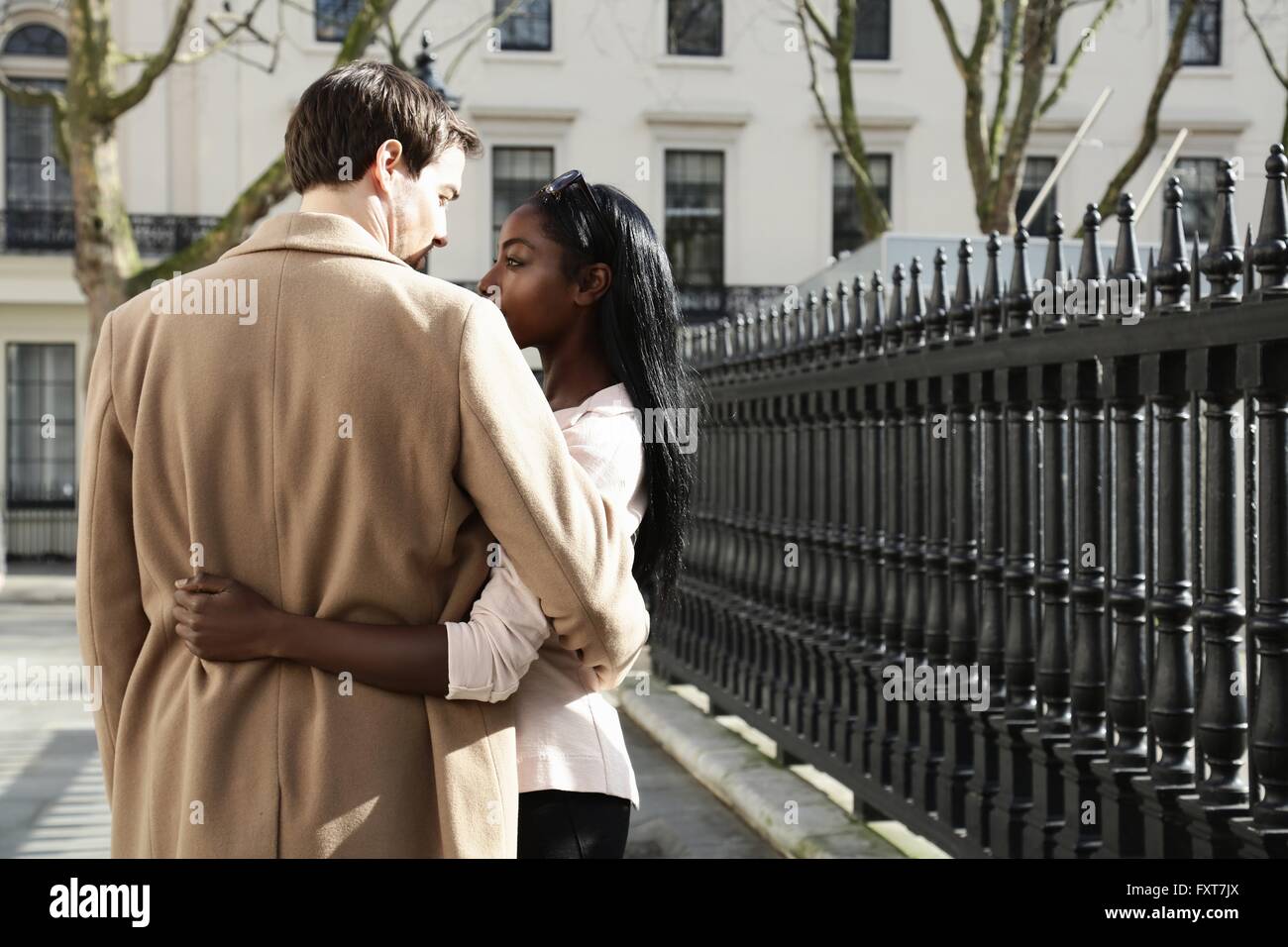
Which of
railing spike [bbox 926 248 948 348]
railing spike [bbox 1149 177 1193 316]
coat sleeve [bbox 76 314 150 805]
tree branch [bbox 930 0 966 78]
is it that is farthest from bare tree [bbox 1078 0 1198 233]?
coat sleeve [bbox 76 314 150 805]

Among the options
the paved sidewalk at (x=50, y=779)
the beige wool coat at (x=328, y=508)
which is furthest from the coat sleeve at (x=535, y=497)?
the paved sidewalk at (x=50, y=779)

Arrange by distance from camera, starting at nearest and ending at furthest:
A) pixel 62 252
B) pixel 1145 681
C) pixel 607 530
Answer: pixel 607 530, pixel 1145 681, pixel 62 252

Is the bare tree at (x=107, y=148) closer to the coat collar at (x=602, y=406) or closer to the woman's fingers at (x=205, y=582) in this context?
the coat collar at (x=602, y=406)

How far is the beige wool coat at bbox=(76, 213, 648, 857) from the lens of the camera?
6.73ft

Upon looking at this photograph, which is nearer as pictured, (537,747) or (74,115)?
(537,747)

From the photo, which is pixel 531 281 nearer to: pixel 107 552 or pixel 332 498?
pixel 332 498

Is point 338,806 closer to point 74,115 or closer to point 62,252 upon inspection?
point 74,115

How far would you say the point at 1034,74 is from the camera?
14.1m

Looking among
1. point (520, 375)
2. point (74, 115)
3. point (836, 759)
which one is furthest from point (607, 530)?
point (74, 115)

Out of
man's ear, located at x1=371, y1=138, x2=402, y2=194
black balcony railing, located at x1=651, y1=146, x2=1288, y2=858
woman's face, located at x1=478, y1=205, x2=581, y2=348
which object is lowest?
black balcony railing, located at x1=651, y1=146, x2=1288, y2=858

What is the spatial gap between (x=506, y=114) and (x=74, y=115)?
14.4m

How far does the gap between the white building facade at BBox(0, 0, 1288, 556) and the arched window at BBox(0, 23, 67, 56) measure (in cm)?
4

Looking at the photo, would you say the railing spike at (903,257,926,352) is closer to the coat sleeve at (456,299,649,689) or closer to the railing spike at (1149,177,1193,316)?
the railing spike at (1149,177,1193,316)

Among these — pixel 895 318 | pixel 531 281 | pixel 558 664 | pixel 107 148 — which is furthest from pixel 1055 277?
pixel 107 148
